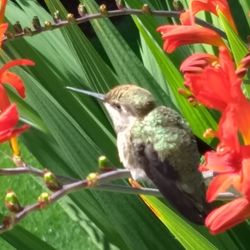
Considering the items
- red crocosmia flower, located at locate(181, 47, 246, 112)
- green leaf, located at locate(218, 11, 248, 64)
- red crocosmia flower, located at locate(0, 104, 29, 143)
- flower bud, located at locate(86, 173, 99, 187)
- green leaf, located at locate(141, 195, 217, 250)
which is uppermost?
red crocosmia flower, located at locate(0, 104, 29, 143)

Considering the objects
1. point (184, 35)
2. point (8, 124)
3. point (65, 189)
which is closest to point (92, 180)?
point (65, 189)

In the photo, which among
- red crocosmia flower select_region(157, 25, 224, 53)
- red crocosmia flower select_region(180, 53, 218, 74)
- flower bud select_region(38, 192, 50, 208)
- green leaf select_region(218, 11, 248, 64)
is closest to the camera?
flower bud select_region(38, 192, 50, 208)

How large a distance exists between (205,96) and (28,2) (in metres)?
1.93

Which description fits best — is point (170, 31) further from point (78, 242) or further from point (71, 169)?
point (78, 242)

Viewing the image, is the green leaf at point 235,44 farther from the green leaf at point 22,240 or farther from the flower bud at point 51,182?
the flower bud at point 51,182

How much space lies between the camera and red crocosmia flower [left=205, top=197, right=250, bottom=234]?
42.6 inches

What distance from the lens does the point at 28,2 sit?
291cm

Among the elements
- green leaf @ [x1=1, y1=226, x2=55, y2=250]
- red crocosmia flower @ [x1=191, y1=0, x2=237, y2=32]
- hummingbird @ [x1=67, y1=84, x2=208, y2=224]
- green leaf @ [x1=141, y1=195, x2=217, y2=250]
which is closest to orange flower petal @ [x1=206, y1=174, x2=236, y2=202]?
hummingbird @ [x1=67, y1=84, x2=208, y2=224]

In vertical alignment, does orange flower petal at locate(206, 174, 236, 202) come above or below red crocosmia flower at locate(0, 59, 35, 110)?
below

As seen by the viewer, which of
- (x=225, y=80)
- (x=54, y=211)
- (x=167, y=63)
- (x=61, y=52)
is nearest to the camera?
(x=225, y=80)

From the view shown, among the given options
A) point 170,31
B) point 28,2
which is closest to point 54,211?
point 28,2

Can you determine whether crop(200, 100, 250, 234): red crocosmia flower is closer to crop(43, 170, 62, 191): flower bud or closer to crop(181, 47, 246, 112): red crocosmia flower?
crop(181, 47, 246, 112): red crocosmia flower

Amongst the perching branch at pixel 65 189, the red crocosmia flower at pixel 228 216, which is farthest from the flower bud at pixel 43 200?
the red crocosmia flower at pixel 228 216

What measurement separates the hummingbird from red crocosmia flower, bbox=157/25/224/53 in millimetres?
158
